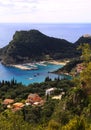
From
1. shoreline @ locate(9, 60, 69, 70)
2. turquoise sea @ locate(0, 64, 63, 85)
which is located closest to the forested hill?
shoreline @ locate(9, 60, 69, 70)

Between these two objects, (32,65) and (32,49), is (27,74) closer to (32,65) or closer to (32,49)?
(32,65)

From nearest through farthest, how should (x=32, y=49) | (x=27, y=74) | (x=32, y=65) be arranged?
(x=27, y=74) → (x=32, y=65) → (x=32, y=49)

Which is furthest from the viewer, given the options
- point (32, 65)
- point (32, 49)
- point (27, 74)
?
point (32, 49)

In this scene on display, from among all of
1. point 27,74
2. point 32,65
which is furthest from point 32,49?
point 27,74

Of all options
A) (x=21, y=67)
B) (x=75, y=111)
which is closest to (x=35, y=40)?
(x=21, y=67)

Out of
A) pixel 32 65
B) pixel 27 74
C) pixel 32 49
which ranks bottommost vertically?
pixel 27 74

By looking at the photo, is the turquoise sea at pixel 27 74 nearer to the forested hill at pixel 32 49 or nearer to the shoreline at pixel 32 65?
the shoreline at pixel 32 65

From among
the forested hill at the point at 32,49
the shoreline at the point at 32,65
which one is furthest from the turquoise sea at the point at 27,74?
the forested hill at the point at 32,49

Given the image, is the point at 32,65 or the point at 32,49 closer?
the point at 32,65

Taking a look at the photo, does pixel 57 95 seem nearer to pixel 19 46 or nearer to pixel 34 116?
pixel 34 116
